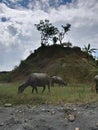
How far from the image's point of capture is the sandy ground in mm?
16578

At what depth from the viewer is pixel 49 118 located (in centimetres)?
1748

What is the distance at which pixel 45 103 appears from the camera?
21.9 metres

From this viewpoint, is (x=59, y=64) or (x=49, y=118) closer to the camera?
(x=49, y=118)

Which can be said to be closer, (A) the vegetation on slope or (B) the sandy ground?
(B) the sandy ground

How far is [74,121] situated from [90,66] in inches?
1751

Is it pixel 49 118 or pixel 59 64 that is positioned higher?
pixel 49 118

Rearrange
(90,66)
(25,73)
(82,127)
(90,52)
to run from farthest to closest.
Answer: (90,52)
(25,73)
(90,66)
(82,127)

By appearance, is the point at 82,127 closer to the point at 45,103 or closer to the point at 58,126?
the point at 58,126

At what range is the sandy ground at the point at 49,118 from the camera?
16.6 m

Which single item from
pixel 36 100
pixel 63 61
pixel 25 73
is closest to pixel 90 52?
pixel 63 61

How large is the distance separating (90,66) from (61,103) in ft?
131

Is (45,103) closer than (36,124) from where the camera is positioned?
No

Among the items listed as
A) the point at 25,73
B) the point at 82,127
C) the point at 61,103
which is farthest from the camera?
the point at 25,73

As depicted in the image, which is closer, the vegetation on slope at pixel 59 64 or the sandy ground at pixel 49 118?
the sandy ground at pixel 49 118
